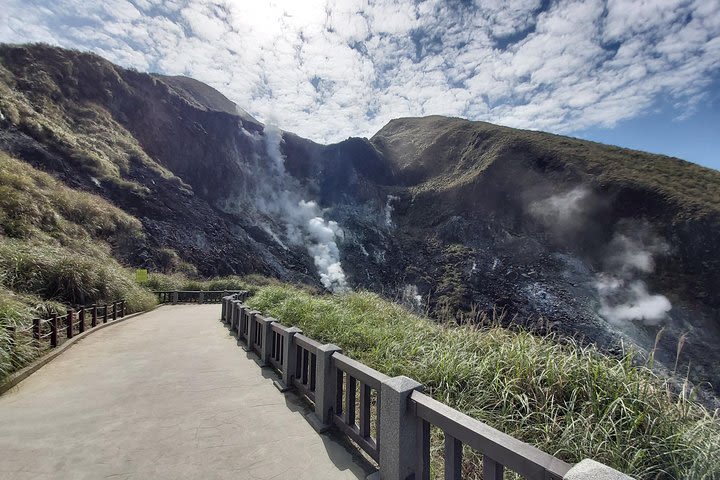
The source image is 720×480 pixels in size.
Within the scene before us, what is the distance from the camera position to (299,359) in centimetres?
573

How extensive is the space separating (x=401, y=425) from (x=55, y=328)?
26.2ft

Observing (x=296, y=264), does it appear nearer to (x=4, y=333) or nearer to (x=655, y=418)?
(x=4, y=333)

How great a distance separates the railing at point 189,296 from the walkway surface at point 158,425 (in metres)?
13.5

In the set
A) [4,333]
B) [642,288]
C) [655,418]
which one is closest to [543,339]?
[655,418]

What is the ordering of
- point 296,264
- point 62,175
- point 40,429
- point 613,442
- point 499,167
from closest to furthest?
point 613,442
point 40,429
point 62,175
point 296,264
point 499,167

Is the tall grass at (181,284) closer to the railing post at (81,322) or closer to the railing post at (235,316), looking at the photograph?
the railing post at (235,316)

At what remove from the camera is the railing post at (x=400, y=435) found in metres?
3.10

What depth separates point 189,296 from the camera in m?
21.5

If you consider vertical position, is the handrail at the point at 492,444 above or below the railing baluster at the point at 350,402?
above

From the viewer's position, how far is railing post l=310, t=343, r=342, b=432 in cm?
445

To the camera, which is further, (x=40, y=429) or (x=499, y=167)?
(x=499, y=167)

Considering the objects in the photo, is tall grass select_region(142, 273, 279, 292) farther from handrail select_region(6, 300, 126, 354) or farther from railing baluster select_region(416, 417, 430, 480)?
railing baluster select_region(416, 417, 430, 480)

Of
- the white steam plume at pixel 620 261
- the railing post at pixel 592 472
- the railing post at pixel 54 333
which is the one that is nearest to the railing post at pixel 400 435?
the railing post at pixel 592 472

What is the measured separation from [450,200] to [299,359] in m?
65.1
